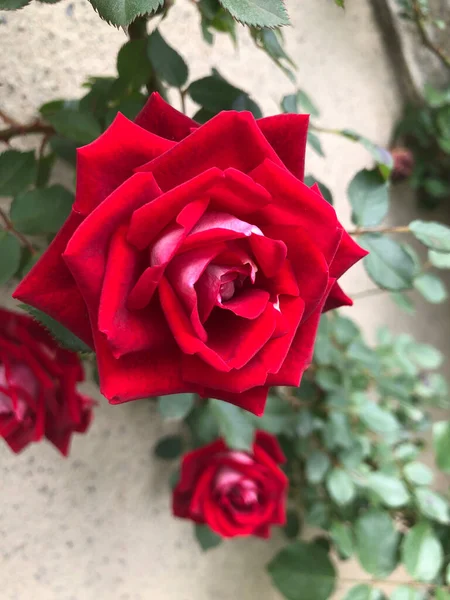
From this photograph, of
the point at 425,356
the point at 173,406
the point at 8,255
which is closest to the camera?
the point at 8,255

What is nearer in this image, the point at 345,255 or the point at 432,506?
the point at 345,255

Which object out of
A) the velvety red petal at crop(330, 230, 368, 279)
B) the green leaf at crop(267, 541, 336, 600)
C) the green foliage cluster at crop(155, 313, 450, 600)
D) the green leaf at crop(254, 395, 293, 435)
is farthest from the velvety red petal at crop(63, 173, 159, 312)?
the green leaf at crop(267, 541, 336, 600)

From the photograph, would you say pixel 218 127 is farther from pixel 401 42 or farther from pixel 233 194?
pixel 401 42

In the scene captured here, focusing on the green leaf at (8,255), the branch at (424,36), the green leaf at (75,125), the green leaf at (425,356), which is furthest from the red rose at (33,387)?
the branch at (424,36)

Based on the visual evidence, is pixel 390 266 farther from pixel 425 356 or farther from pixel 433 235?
pixel 425 356

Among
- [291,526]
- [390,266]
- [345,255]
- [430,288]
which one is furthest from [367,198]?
[291,526]

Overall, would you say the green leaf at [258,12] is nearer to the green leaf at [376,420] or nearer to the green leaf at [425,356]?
the green leaf at [376,420]
